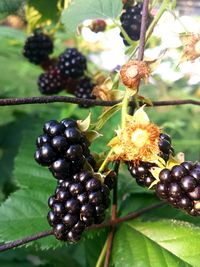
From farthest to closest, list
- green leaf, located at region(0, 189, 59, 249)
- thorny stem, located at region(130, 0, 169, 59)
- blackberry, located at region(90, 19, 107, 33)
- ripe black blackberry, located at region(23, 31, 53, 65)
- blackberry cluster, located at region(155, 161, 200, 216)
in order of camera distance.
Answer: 1. ripe black blackberry, located at region(23, 31, 53, 65)
2. blackberry, located at region(90, 19, 107, 33)
3. green leaf, located at region(0, 189, 59, 249)
4. thorny stem, located at region(130, 0, 169, 59)
5. blackberry cluster, located at region(155, 161, 200, 216)

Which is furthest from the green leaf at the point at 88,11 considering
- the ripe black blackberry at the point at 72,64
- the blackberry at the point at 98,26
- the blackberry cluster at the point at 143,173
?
the blackberry cluster at the point at 143,173

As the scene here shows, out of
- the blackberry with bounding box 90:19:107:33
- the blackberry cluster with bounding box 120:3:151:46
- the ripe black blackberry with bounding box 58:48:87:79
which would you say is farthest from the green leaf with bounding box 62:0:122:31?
the ripe black blackberry with bounding box 58:48:87:79

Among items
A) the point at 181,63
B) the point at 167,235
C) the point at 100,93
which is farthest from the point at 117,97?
the point at 167,235

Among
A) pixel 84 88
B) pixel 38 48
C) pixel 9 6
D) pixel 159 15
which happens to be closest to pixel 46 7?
pixel 38 48

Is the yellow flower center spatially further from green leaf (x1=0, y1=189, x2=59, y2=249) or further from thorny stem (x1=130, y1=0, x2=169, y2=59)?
green leaf (x1=0, y1=189, x2=59, y2=249)

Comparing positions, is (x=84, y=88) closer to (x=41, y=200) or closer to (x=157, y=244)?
(x=41, y=200)

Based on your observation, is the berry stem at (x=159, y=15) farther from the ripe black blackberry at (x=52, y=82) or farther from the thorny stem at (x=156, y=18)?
the ripe black blackberry at (x=52, y=82)

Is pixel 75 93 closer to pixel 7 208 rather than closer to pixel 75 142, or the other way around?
pixel 7 208
